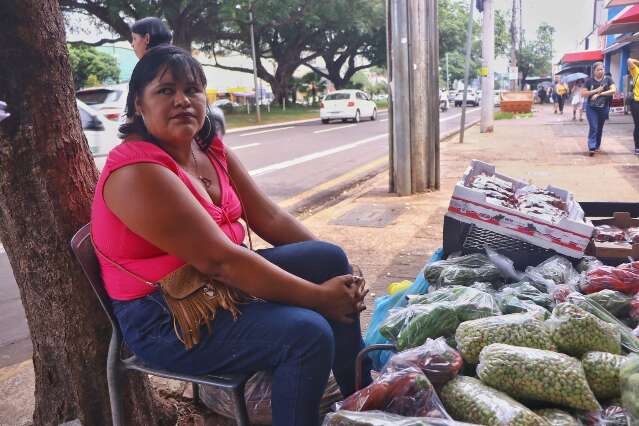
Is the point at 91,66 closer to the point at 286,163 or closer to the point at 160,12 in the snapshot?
the point at 160,12

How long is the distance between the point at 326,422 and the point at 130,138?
1.12 metres

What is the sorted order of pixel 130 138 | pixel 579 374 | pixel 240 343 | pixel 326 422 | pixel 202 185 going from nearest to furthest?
pixel 326 422, pixel 579 374, pixel 240 343, pixel 130 138, pixel 202 185

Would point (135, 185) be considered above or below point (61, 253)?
above

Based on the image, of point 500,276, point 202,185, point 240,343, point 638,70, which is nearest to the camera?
point 240,343

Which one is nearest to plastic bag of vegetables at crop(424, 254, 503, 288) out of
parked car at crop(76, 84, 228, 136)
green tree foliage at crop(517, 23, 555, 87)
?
parked car at crop(76, 84, 228, 136)

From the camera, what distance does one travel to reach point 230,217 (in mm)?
2127

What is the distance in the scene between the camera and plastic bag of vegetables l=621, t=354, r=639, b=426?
4.83 feet

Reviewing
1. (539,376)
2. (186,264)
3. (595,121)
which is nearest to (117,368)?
(186,264)

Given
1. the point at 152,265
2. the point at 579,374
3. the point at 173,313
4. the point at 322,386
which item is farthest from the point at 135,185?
the point at 579,374

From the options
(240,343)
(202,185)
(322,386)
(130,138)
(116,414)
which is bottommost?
(116,414)

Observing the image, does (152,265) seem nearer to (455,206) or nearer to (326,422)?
(326,422)

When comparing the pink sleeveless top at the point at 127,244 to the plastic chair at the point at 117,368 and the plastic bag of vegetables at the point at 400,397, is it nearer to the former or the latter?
the plastic chair at the point at 117,368

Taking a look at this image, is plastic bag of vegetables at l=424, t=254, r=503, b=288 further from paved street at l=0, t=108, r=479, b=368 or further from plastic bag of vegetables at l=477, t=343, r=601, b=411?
paved street at l=0, t=108, r=479, b=368

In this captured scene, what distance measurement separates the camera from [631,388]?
1.52 meters
